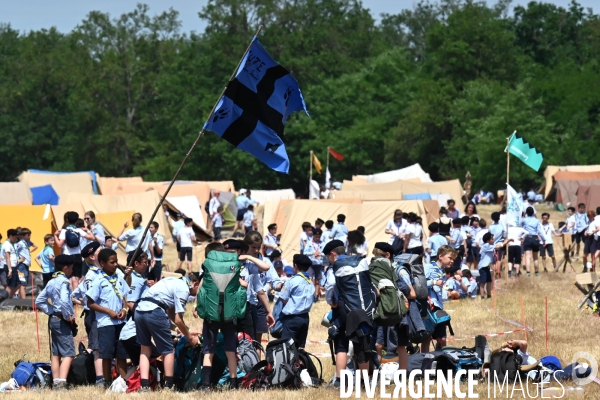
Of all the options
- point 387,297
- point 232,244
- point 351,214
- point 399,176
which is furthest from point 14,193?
point 387,297

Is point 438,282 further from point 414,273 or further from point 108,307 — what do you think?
point 108,307

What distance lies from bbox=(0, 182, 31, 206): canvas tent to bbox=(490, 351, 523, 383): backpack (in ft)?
104

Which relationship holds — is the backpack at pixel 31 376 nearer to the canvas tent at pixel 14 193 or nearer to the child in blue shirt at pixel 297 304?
the child in blue shirt at pixel 297 304

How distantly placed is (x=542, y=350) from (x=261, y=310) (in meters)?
3.81

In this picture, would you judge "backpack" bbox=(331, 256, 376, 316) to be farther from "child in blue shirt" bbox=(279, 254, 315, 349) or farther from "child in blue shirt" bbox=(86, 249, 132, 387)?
"child in blue shirt" bbox=(86, 249, 132, 387)

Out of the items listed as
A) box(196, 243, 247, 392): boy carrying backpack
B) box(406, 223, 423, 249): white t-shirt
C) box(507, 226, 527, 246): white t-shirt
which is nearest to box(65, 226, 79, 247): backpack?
box(406, 223, 423, 249): white t-shirt

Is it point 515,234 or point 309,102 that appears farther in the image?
point 309,102

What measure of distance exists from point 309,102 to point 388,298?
59.7 m

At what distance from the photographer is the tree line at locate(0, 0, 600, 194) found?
67500 mm

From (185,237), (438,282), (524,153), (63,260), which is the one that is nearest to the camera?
(63,260)

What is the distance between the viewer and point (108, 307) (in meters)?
11.4

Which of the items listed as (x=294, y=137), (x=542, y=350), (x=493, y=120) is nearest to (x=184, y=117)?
(x=294, y=137)

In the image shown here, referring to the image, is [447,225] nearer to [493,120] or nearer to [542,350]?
[542,350]

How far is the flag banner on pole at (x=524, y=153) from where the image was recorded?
1011 inches
